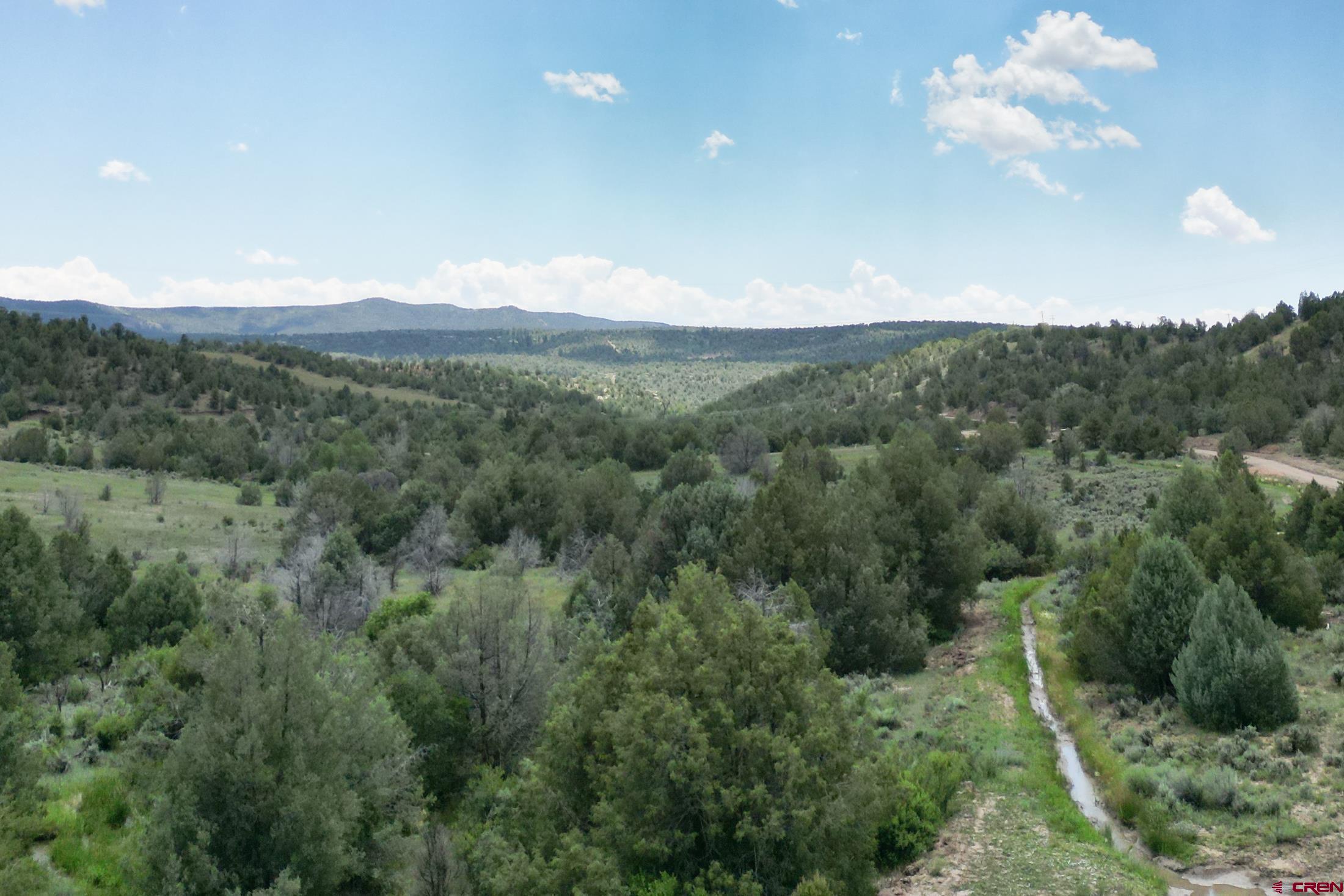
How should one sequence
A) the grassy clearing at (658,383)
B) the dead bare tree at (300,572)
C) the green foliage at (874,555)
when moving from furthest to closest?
the grassy clearing at (658,383)
the dead bare tree at (300,572)
the green foliage at (874,555)

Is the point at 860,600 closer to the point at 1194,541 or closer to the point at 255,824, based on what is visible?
the point at 1194,541

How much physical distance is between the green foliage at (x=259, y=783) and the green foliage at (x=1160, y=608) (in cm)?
1754

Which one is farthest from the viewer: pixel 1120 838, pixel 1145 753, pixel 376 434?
pixel 376 434

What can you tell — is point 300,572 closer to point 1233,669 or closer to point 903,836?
point 903,836

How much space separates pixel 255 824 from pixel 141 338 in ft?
360

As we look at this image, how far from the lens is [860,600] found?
26.3 meters

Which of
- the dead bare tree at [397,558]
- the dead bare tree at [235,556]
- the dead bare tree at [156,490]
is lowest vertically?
the dead bare tree at [397,558]

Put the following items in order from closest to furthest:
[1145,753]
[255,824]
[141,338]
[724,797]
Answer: [724,797], [255,824], [1145,753], [141,338]

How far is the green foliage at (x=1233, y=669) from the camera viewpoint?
54.1ft

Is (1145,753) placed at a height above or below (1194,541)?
below

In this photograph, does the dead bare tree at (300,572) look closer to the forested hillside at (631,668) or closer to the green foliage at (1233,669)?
the forested hillside at (631,668)

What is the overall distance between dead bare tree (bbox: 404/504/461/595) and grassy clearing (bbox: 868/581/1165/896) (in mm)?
22919

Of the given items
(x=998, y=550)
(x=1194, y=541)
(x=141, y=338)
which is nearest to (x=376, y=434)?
(x=141, y=338)

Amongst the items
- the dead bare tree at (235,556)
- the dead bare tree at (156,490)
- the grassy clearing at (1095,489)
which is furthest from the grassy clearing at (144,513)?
the grassy clearing at (1095,489)
